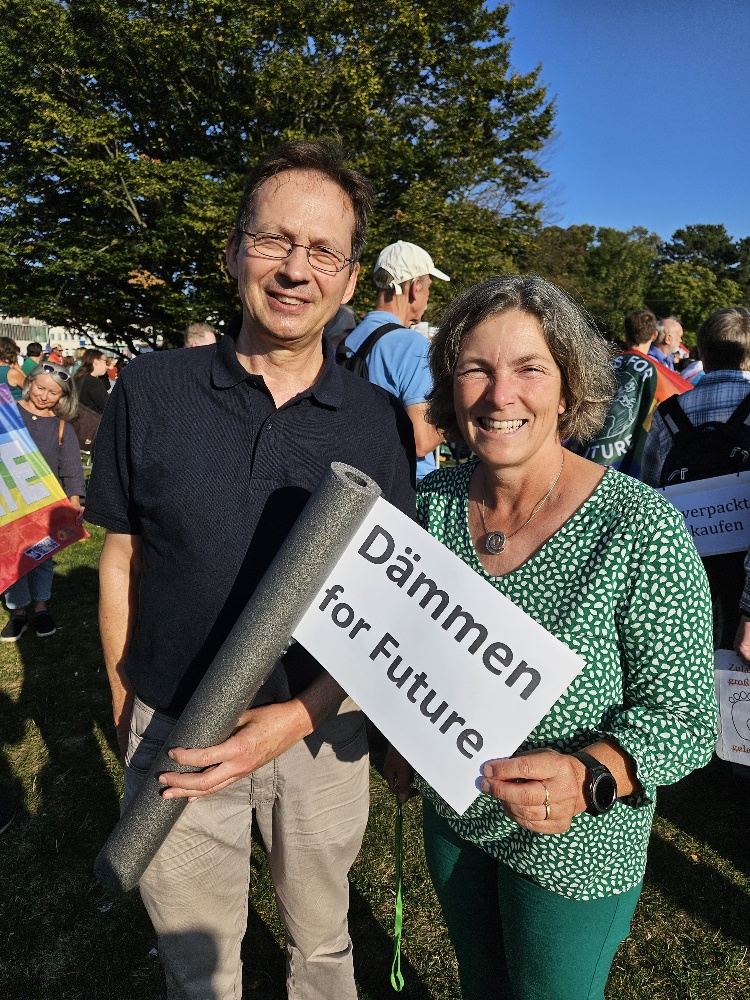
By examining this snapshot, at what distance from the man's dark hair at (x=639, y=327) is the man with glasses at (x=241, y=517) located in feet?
14.3

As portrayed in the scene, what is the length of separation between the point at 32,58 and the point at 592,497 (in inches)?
740

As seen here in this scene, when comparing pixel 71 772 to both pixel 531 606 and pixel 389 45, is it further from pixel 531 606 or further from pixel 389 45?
pixel 389 45

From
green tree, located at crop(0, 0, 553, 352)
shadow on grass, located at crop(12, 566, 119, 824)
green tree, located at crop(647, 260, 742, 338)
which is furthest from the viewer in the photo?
green tree, located at crop(647, 260, 742, 338)

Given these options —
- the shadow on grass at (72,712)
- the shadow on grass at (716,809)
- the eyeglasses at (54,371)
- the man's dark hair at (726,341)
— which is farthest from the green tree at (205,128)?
the shadow on grass at (716,809)

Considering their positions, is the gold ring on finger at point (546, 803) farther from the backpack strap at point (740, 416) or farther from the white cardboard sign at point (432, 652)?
the backpack strap at point (740, 416)

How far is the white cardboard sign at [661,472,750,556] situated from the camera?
312cm

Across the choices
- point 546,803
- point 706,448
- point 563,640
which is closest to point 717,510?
point 706,448

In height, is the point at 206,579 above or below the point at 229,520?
below

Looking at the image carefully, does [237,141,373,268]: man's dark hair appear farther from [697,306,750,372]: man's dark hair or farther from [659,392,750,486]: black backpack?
[697,306,750,372]: man's dark hair

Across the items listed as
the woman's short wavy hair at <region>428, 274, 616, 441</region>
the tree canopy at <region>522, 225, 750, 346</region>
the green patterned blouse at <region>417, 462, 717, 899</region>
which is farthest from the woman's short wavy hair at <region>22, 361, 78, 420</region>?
the tree canopy at <region>522, 225, 750, 346</region>

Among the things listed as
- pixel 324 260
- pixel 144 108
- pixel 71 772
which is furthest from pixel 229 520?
pixel 144 108

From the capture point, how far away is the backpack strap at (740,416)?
11.0ft

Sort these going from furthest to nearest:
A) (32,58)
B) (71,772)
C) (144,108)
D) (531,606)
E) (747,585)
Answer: (144,108)
(32,58)
(71,772)
(747,585)
(531,606)

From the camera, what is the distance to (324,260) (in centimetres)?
171
